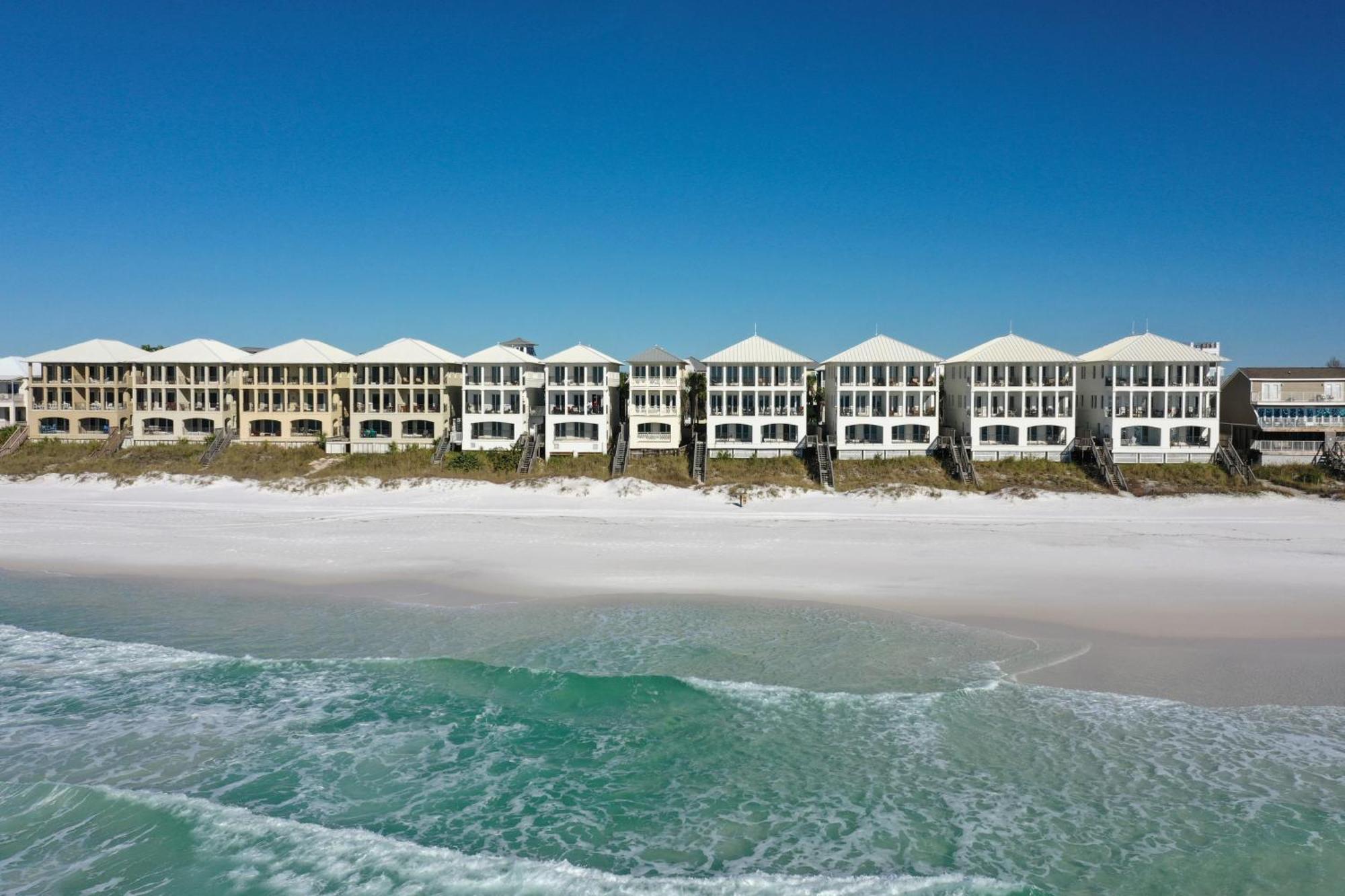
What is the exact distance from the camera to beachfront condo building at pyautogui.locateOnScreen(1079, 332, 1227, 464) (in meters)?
46.8

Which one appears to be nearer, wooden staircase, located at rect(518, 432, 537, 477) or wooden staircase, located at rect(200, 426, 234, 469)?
wooden staircase, located at rect(518, 432, 537, 477)

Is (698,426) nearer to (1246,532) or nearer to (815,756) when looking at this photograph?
(1246,532)

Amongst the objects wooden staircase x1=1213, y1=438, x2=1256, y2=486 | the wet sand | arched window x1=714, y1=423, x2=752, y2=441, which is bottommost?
the wet sand

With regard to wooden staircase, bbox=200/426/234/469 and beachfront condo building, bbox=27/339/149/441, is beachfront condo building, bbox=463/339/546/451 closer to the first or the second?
wooden staircase, bbox=200/426/234/469

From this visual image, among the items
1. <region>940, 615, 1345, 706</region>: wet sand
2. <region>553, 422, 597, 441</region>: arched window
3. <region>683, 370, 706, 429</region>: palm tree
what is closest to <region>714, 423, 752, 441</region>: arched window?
<region>683, 370, 706, 429</region>: palm tree

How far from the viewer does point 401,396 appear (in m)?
53.8

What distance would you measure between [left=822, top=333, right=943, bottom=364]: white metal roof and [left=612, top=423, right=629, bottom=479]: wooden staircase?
1298cm

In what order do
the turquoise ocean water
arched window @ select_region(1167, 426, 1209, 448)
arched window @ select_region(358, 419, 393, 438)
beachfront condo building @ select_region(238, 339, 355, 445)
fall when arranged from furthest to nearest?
beachfront condo building @ select_region(238, 339, 355, 445) → arched window @ select_region(358, 419, 393, 438) → arched window @ select_region(1167, 426, 1209, 448) → the turquoise ocean water

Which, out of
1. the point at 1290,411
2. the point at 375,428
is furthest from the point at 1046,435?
the point at 375,428

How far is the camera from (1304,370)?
4956 cm

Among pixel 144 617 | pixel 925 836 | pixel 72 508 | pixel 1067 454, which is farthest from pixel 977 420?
pixel 72 508

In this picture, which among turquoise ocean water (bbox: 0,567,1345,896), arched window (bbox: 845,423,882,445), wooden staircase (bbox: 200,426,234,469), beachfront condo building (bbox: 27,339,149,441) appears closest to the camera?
turquoise ocean water (bbox: 0,567,1345,896)

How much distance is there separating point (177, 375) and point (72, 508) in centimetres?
1698

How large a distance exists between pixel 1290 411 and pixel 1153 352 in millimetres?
8262
